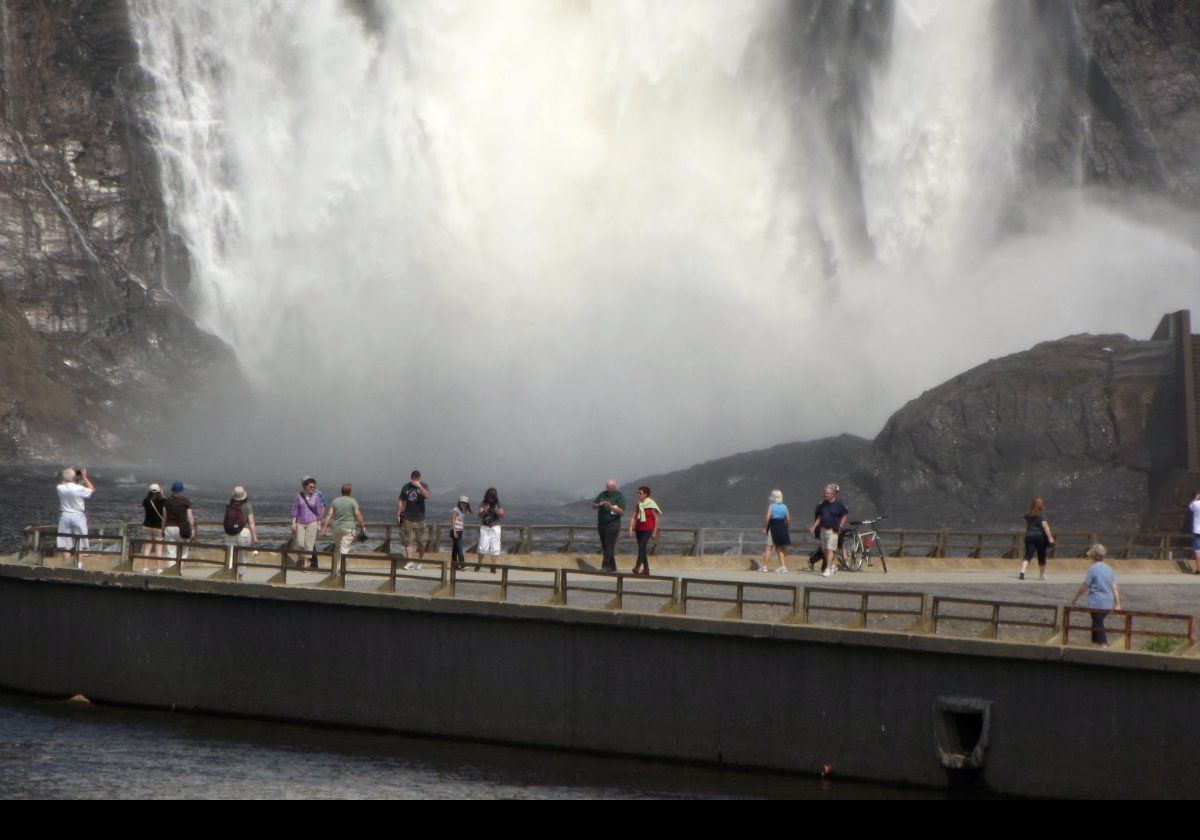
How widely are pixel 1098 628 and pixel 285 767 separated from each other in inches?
457

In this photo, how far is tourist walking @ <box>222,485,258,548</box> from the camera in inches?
1164

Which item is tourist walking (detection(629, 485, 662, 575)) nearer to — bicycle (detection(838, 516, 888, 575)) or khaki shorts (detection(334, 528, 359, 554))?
khaki shorts (detection(334, 528, 359, 554))

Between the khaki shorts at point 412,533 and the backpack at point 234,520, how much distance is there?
3.16m

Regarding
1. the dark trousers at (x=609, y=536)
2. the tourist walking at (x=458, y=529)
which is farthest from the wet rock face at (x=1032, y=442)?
the tourist walking at (x=458, y=529)

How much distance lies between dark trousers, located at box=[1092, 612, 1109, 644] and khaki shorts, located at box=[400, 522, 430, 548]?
13527 mm

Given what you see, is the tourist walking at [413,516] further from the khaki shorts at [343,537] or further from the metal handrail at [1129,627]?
the metal handrail at [1129,627]

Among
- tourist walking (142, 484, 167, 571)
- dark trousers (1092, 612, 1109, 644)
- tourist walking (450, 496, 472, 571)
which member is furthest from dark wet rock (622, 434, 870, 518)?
dark trousers (1092, 612, 1109, 644)

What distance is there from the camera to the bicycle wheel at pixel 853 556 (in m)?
35.5

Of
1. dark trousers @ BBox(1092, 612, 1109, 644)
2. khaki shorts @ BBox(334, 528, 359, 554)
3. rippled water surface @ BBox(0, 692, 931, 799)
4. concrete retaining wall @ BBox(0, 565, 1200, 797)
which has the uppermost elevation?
khaki shorts @ BBox(334, 528, 359, 554)

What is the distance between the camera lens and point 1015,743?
2242 cm

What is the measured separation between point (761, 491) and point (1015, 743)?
13822 centimetres

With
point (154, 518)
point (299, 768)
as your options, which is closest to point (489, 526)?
point (154, 518)

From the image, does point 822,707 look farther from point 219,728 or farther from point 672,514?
point 672,514
